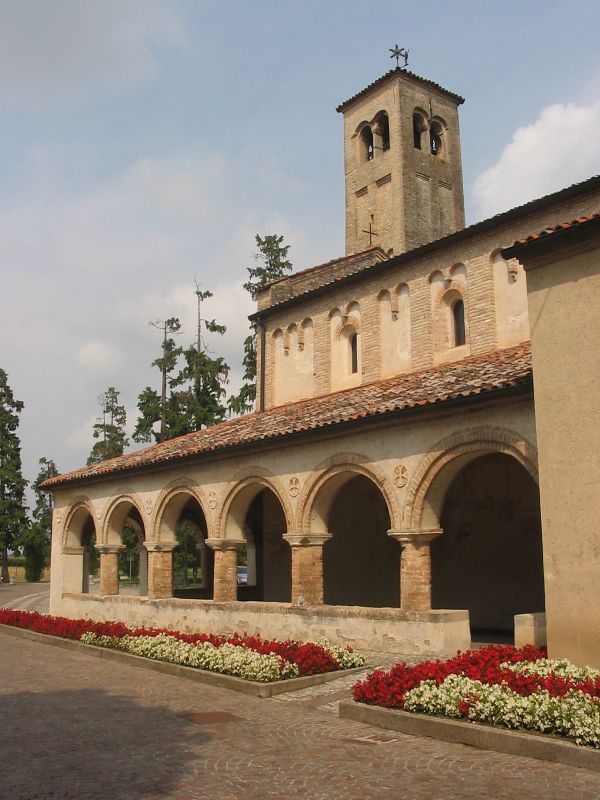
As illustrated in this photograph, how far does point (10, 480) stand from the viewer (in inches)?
2058

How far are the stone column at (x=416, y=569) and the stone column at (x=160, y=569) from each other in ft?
25.3

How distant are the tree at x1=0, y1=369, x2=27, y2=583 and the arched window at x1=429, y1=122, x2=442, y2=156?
123 feet

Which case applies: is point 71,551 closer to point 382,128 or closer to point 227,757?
point 227,757

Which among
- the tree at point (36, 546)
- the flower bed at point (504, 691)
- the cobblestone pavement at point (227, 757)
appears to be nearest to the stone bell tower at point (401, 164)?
the flower bed at point (504, 691)

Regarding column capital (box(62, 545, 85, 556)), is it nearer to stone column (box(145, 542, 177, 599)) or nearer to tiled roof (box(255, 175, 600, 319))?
stone column (box(145, 542, 177, 599))

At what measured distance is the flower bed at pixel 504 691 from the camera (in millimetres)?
7492

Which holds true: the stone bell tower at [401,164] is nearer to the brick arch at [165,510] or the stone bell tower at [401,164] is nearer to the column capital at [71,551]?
the brick arch at [165,510]

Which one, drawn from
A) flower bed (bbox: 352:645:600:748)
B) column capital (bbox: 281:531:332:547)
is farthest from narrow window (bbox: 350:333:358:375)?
flower bed (bbox: 352:645:600:748)

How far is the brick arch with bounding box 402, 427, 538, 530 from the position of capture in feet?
39.5

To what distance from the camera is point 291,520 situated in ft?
50.5

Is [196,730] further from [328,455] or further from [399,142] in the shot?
[399,142]

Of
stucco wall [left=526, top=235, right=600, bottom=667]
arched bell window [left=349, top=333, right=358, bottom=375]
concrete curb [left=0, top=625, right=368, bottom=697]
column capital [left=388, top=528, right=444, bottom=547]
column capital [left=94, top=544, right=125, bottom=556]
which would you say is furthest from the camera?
column capital [left=94, top=544, right=125, bottom=556]

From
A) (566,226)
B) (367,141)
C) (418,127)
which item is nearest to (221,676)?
(566,226)

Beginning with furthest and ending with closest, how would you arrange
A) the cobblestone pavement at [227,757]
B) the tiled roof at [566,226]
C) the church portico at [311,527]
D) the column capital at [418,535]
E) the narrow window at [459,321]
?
the narrow window at [459,321] < the column capital at [418,535] < the church portico at [311,527] < the tiled roof at [566,226] < the cobblestone pavement at [227,757]
